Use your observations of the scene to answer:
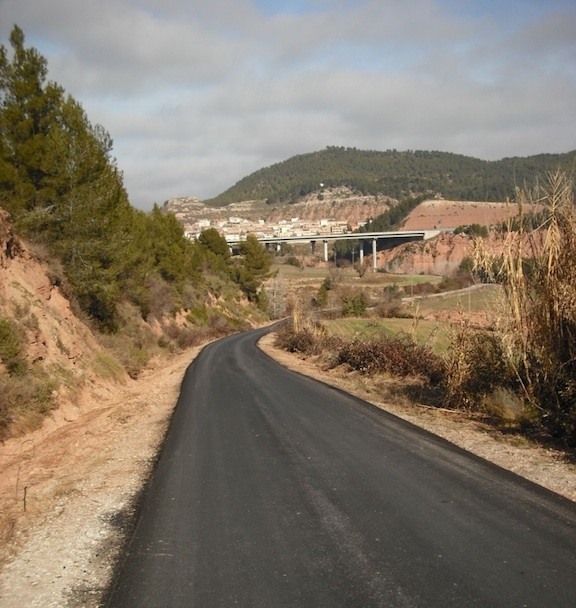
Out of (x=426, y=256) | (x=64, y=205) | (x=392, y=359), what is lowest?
(x=392, y=359)

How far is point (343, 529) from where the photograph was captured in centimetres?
531

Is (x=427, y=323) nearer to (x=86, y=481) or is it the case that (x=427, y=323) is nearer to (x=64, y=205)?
(x=64, y=205)

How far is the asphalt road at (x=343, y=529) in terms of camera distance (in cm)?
417

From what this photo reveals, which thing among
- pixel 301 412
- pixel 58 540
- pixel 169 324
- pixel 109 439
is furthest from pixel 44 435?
pixel 169 324

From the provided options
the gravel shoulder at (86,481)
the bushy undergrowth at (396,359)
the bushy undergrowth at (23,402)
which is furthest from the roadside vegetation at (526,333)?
the bushy undergrowth at (23,402)

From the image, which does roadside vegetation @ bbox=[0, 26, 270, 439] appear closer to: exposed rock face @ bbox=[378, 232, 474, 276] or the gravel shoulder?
the gravel shoulder

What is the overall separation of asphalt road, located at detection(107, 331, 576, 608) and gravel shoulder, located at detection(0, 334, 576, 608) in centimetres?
37

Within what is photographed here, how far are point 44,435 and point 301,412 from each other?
5540mm

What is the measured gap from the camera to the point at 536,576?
4.28 m

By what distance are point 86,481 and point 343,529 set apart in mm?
4211

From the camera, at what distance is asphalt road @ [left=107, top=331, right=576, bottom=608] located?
4168mm

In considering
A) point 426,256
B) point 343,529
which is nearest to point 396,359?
point 343,529

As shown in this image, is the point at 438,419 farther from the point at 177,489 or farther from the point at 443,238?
the point at 443,238

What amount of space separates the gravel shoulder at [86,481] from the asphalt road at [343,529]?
1.20 ft
